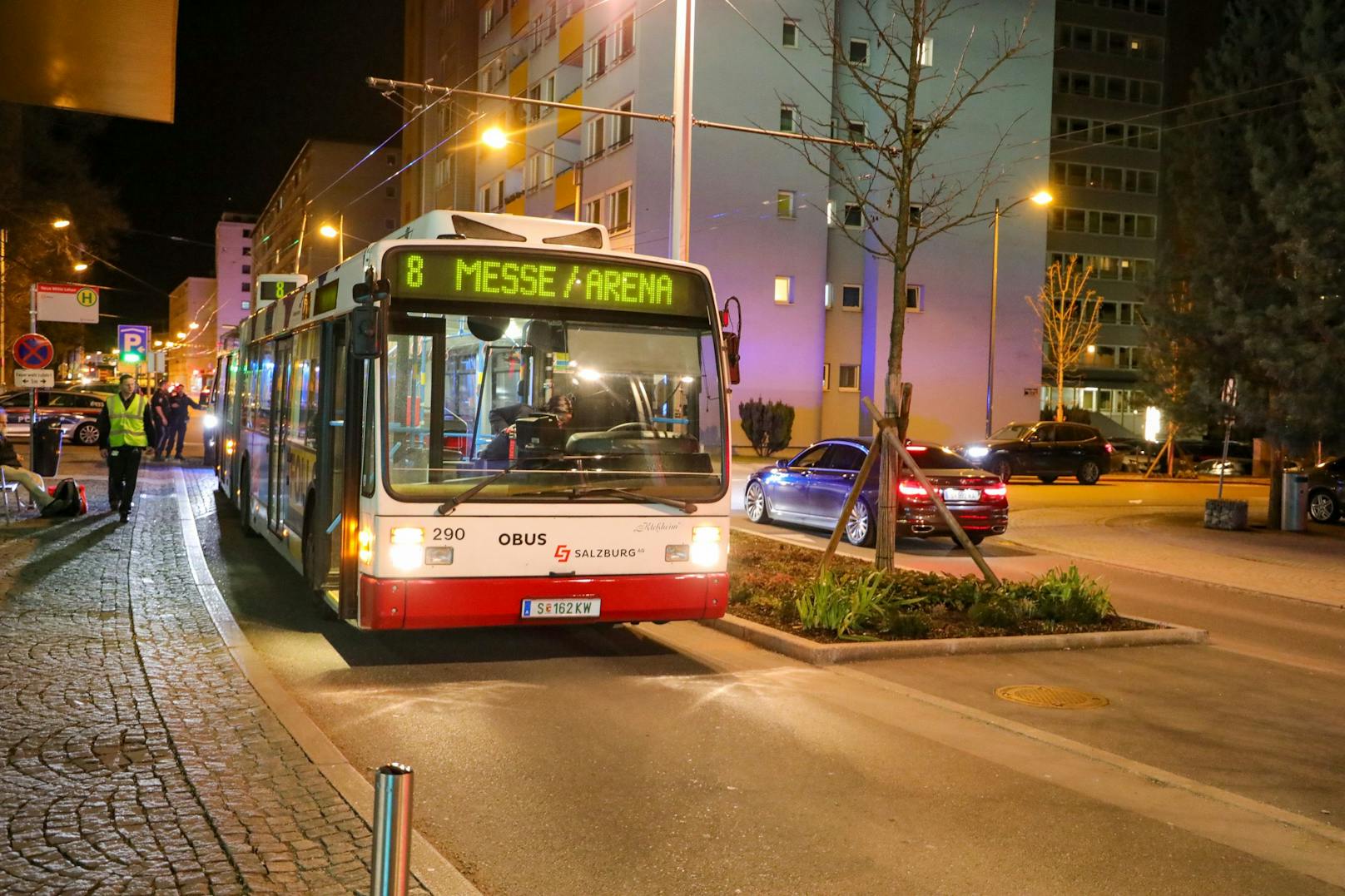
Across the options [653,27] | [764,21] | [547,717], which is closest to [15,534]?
[547,717]

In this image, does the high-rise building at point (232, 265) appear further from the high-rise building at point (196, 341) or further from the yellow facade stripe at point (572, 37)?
the yellow facade stripe at point (572, 37)

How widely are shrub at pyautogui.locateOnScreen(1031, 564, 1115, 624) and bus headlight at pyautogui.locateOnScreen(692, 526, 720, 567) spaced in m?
3.45

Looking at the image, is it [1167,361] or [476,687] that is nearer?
[476,687]

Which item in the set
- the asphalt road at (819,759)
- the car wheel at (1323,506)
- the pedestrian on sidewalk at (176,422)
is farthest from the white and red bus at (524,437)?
the pedestrian on sidewalk at (176,422)

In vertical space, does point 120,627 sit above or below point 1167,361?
below

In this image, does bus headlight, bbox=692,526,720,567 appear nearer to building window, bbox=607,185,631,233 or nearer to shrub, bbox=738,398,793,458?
building window, bbox=607,185,631,233

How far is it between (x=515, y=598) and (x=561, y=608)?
0.33 m

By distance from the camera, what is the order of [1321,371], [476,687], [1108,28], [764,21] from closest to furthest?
[476,687], [1321,371], [764,21], [1108,28]

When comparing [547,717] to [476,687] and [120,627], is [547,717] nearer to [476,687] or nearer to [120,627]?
[476,687]

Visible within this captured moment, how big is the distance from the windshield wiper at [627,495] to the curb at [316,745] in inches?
89.0

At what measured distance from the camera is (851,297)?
4869 cm

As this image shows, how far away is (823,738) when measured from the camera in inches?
296

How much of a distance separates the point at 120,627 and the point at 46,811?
469cm

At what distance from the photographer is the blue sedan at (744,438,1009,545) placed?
17.3 m
